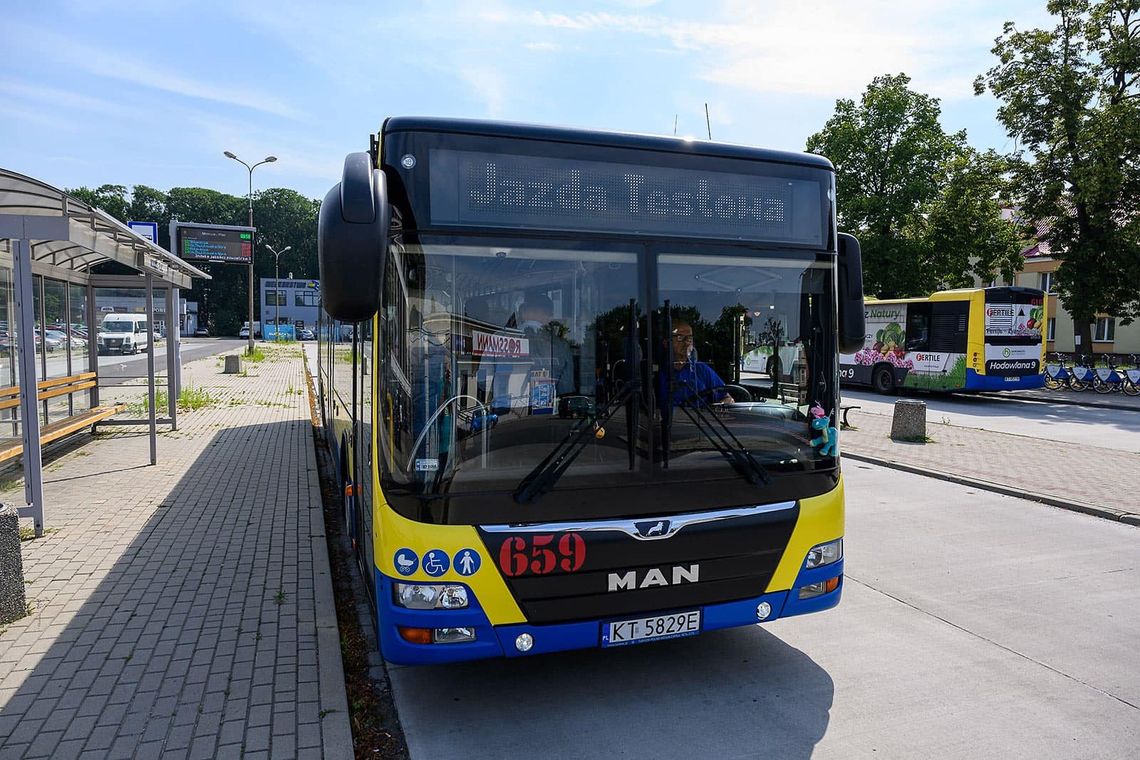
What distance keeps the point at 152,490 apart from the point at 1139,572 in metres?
9.53

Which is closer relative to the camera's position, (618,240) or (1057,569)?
(618,240)

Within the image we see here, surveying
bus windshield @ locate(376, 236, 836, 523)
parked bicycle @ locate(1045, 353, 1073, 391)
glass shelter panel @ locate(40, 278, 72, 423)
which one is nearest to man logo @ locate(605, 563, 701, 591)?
bus windshield @ locate(376, 236, 836, 523)

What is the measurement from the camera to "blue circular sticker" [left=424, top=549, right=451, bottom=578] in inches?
137

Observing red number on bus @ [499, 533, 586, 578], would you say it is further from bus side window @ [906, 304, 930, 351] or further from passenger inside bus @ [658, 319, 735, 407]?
bus side window @ [906, 304, 930, 351]

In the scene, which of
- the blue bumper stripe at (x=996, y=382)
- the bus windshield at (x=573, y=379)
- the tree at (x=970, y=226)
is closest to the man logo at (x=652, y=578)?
the bus windshield at (x=573, y=379)

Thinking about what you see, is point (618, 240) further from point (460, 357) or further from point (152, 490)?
point (152, 490)

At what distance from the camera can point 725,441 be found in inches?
153

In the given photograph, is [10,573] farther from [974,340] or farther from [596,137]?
[974,340]

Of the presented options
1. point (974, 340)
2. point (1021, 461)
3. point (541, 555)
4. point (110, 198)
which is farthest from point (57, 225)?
point (110, 198)

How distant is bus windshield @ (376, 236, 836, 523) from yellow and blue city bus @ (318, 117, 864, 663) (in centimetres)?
1

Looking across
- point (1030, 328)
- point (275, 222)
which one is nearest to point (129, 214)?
point (275, 222)

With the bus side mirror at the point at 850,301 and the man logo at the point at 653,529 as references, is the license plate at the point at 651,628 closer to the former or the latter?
the man logo at the point at 653,529

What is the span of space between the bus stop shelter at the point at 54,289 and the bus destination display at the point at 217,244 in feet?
106

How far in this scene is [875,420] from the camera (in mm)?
16812
